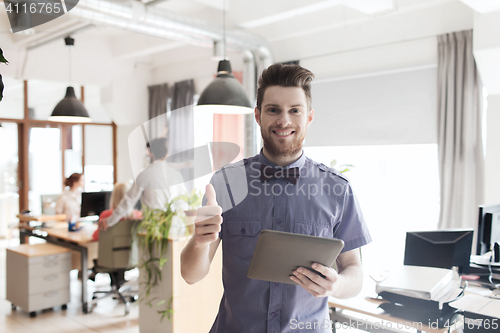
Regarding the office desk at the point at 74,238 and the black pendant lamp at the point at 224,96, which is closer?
the black pendant lamp at the point at 224,96

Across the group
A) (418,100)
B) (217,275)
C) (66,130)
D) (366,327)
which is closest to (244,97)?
(217,275)

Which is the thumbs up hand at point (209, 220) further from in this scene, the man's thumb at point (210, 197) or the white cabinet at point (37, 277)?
the white cabinet at point (37, 277)

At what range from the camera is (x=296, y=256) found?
113cm

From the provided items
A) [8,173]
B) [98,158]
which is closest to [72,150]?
[98,158]

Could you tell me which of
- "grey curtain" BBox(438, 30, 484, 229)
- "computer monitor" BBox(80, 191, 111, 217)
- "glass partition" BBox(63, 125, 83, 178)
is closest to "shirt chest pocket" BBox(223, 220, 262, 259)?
"grey curtain" BBox(438, 30, 484, 229)

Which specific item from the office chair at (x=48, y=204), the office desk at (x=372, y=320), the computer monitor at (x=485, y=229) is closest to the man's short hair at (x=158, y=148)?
the office desk at (x=372, y=320)

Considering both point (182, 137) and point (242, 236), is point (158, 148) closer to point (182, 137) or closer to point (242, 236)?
point (182, 137)

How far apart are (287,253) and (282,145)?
0.36 meters

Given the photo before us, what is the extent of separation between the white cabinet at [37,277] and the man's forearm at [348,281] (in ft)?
11.5

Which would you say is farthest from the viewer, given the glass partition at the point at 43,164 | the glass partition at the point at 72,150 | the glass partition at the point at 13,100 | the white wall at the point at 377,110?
the glass partition at the point at 72,150

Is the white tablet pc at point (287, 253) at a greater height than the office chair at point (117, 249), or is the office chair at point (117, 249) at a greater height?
the white tablet pc at point (287, 253)

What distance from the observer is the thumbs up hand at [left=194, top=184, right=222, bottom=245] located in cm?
109

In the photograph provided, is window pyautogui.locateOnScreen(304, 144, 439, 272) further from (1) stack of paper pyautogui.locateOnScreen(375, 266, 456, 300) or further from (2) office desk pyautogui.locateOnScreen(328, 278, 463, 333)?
(1) stack of paper pyautogui.locateOnScreen(375, 266, 456, 300)

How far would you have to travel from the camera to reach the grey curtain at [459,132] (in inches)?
158
